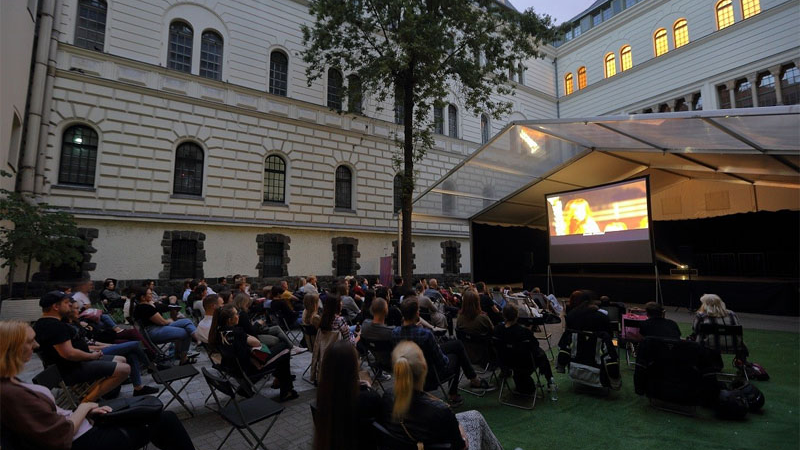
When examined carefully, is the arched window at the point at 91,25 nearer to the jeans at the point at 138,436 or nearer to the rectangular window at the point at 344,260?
the rectangular window at the point at 344,260

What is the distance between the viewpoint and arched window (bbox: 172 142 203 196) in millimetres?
13359

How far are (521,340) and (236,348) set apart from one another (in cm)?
326

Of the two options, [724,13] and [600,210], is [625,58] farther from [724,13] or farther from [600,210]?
[600,210]

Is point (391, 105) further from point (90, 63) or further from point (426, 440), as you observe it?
point (426, 440)

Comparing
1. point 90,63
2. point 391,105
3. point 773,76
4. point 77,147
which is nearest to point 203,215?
point 77,147

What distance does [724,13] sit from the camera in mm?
20062

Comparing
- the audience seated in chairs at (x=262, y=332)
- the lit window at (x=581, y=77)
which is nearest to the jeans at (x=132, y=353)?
the audience seated in chairs at (x=262, y=332)

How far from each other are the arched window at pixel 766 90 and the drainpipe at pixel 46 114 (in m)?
28.7

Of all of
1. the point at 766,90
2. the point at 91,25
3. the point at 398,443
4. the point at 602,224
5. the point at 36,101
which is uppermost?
the point at 766,90

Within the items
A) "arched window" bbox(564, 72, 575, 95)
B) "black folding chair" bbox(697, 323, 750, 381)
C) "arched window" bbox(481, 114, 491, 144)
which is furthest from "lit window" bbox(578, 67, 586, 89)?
"black folding chair" bbox(697, 323, 750, 381)

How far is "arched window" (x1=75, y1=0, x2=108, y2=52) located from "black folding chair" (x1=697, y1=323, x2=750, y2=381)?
1723 centimetres

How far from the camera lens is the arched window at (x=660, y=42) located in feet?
74.3

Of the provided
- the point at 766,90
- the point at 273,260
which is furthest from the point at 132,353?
the point at 766,90

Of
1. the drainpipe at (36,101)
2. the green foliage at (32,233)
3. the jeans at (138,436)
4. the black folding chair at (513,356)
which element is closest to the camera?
the jeans at (138,436)
